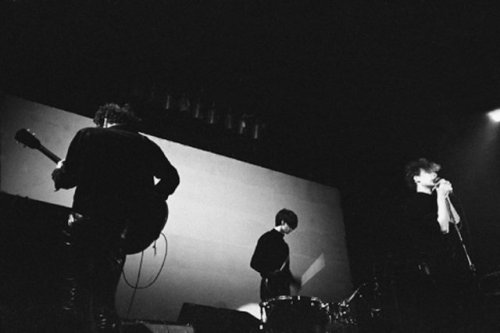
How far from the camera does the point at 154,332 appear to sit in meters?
2.74

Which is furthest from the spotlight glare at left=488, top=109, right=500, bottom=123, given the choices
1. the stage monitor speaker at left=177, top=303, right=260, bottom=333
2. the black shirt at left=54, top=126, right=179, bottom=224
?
the black shirt at left=54, top=126, right=179, bottom=224

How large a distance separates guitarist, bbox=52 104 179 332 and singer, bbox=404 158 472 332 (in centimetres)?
193

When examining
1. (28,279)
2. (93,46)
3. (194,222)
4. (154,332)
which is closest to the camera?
(28,279)

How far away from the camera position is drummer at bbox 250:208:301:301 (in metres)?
4.59

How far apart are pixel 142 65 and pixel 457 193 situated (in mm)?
4523

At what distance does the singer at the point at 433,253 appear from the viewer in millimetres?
3000

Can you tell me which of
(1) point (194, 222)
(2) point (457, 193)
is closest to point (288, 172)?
(1) point (194, 222)

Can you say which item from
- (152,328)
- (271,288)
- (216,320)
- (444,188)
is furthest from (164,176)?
(444,188)

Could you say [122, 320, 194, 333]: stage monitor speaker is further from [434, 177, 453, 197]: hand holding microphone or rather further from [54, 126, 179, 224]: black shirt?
[434, 177, 453, 197]: hand holding microphone

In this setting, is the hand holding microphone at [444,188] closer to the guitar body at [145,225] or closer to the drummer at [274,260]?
the drummer at [274,260]

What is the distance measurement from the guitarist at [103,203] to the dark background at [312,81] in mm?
1963

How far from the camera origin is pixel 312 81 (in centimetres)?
525

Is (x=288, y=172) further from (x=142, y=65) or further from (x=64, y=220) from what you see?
(x=64, y=220)

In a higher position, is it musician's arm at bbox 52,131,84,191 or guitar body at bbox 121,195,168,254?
musician's arm at bbox 52,131,84,191
